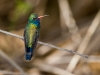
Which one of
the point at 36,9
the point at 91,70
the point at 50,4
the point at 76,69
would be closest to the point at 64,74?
the point at 76,69

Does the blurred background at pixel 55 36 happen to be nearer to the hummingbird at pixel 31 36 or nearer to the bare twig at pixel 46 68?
the bare twig at pixel 46 68

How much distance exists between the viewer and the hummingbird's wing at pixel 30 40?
2.77 metres

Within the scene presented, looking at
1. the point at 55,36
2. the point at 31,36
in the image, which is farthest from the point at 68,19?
the point at 31,36

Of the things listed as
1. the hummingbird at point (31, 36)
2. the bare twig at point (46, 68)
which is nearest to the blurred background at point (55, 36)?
the bare twig at point (46, 68)

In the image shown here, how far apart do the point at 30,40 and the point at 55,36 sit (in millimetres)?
2556

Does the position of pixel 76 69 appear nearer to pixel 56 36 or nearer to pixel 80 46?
pixel 80 46

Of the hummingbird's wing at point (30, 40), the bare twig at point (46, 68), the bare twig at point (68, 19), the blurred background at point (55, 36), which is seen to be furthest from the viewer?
the bare twig at point (68, 19)

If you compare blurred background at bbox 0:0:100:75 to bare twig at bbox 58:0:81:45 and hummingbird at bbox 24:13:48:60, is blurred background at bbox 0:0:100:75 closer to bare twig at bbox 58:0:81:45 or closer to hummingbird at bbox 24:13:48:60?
bare twig at bbox 58:0:81:45

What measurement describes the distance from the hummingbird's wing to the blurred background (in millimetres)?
1268

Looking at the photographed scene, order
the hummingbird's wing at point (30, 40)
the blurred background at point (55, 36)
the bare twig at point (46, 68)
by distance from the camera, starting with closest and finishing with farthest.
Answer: the hummingbird's wing at point (30, 40)
the bare twig at point (46, 68)
the blurred background at point (55, 36)

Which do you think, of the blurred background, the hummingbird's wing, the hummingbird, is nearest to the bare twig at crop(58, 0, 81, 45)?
the blurred background

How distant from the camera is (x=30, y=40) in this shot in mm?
2941

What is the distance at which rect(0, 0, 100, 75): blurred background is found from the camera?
462cm

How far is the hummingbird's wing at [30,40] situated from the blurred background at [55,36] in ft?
4.16
